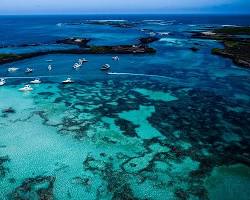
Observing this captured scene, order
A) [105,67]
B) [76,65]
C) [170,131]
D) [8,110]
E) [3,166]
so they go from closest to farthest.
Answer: [3,166], [170,131], [8,110], [105,67], [76,65]

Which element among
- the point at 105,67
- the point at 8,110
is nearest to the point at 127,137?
the point at 8,110

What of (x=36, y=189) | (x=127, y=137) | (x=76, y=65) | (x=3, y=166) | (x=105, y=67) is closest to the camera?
(x=36, y=189)

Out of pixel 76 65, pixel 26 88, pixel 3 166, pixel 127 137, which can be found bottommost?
pixel 3 166

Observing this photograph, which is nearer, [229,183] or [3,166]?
[229,183]

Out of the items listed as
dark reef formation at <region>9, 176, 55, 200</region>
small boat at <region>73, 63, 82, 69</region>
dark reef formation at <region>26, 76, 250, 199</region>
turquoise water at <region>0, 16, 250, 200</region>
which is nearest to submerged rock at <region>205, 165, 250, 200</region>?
turquoise water at <region>0, 16, 250, 200</region>

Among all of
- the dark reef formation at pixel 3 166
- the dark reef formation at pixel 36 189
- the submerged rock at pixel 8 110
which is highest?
the submerged rock at pixel 8 110

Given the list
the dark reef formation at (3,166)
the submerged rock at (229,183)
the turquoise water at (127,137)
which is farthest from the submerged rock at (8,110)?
the submerged rock at (229,183)

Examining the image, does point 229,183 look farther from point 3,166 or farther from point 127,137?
point 3,166

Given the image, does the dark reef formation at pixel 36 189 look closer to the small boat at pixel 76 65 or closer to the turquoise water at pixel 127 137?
the turquoise water at pixel 127 137

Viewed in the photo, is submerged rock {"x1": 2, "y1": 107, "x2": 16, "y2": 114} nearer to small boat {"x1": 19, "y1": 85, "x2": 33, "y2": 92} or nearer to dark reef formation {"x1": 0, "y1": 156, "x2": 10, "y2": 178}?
small boat {"x1": 19, "y1": 85, "x2": 33, "y2": 92}
